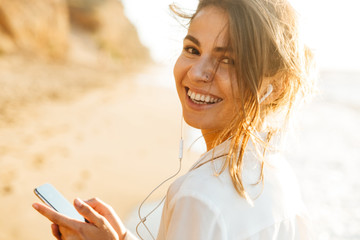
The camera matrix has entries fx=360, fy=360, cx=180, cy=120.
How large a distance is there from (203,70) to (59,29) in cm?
2316

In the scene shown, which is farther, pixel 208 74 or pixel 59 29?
pixel 59 29

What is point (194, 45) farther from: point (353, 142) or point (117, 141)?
point (353, 142)

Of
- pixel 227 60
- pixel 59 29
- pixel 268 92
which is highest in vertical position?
pixel 227 60

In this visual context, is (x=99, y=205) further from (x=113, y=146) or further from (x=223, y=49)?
(x=113, y=146)

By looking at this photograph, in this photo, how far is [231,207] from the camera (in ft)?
3.70

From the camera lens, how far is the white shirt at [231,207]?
1.08 meters

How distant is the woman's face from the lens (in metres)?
1.47

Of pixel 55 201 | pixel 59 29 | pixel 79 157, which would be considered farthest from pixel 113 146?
pixel 59 29

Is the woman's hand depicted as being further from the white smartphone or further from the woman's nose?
the woman's nose

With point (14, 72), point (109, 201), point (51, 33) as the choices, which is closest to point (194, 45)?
point (109, 201)

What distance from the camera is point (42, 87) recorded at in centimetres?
1166

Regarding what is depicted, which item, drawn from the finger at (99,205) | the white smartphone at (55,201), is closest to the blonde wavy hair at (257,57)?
the finger at (99,205)

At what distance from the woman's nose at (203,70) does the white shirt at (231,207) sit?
0.98ft

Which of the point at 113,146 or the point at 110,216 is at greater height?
the point at 110,216
